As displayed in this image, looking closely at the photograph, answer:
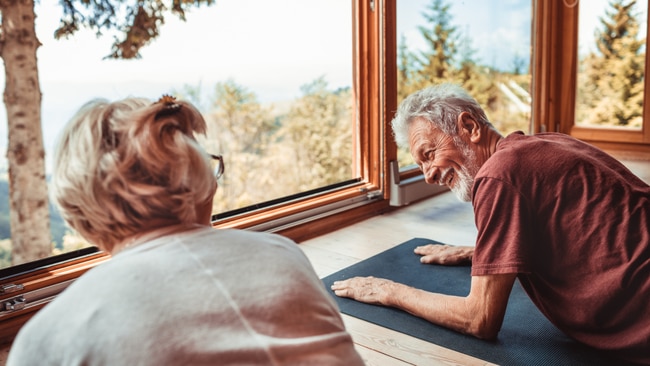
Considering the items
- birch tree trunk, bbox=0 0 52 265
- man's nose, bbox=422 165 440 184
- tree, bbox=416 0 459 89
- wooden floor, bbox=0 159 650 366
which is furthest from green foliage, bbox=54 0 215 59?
tree, bbox=416 0 459 89

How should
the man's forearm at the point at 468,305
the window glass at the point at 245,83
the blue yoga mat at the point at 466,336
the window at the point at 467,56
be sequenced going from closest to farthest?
the man's forearm at the point at 468,305, the blue yoga mat at the point at 466,336, the window glass at the point at 245,83, the window at the point at 467,56

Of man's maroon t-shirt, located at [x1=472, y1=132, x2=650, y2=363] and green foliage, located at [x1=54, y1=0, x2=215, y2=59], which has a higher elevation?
Result: green foliage, located at [x1=54, y1=0, x2=215, y2=59]

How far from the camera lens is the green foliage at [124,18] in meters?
2.53

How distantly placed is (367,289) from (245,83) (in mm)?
1456

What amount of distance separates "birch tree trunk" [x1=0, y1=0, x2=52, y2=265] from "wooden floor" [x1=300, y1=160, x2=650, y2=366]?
3.96 ft

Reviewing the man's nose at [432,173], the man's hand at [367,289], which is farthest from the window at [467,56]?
the man's nose at [432,173]

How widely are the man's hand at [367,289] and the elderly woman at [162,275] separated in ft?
4.55

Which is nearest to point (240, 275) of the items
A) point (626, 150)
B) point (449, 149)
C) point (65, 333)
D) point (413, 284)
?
point (65, 333)

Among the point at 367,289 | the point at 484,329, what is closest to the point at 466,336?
the point at 484,329

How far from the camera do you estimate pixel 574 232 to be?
188 cm

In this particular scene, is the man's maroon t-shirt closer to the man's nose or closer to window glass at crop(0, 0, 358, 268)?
the man's nose

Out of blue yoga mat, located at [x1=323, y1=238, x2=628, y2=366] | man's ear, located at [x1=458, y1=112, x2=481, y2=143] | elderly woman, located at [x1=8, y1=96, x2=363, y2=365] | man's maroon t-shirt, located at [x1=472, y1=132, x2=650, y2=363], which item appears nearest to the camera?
elderly woman, located at [x1=8, y1=96, x2=363, y2=365]

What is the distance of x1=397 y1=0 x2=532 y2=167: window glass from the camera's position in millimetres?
4250

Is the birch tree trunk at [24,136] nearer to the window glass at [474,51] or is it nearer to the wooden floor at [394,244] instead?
the wooden floor at [394,244]
